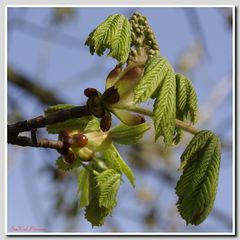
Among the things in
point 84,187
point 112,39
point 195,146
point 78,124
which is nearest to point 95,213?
point 84,187

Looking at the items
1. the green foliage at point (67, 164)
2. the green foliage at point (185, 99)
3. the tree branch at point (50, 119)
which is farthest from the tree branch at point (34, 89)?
the green foliage at point (185, 99)

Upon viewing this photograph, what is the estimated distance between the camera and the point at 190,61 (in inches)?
199

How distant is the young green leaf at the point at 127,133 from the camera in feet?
5.52

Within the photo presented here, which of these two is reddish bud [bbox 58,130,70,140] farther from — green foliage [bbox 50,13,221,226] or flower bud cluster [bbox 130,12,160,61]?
flower bud cluster [bbox 130,12,160,61]

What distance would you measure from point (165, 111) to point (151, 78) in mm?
90

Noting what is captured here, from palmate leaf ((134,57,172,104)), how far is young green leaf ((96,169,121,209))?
0.95 feet

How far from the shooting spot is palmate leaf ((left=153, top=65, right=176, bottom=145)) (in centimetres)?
134

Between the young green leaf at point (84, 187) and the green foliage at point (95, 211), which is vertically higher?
the young green leaf at point (84, 187)

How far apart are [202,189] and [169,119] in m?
0.19

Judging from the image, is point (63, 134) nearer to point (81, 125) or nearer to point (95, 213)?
point (81, 125)

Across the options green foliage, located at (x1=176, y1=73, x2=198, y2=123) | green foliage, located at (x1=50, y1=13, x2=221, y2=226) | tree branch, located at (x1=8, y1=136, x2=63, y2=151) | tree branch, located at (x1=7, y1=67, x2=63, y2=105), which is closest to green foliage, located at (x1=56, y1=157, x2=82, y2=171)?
green foliage, located at (x1=50, y1=13, x2=221, y2=226)

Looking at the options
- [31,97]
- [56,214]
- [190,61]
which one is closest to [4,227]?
[56,214]

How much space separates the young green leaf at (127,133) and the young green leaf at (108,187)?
0.13 meters

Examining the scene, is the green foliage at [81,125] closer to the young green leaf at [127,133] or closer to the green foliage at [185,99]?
the young green leaf at [127,133]
